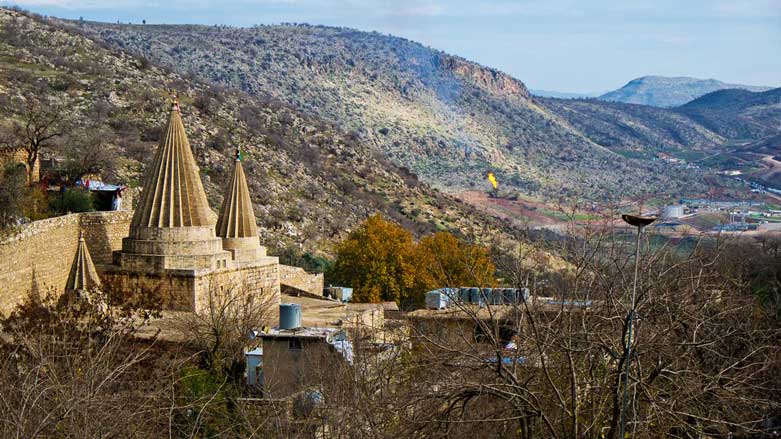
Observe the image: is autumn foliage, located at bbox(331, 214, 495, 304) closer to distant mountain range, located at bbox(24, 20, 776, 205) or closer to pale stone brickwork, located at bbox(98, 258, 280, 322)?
pale stone brickwork, located at bbox(98, 258, 280, 322)

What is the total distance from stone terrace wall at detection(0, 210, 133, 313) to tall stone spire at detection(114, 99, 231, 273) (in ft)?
3.54

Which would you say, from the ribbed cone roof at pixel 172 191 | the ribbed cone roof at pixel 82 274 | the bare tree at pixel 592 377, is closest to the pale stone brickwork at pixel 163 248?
the ribbed cone roof at pixel 172 191

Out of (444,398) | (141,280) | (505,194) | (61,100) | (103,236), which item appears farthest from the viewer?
(505,194)

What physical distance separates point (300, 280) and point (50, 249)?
7748 mm

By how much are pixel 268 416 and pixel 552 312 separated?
4.31m

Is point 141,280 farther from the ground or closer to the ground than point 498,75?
closer to the ground

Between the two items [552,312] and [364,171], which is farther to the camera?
[364,171]

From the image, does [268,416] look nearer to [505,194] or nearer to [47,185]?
[47,185]

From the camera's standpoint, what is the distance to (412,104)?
95750 mm

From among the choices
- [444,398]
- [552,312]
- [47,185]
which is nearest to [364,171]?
[47,185]

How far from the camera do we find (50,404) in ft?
35.1

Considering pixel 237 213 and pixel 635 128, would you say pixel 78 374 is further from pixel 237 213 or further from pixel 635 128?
pixel 635 128

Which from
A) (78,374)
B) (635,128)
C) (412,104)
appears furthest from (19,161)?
(635,128)

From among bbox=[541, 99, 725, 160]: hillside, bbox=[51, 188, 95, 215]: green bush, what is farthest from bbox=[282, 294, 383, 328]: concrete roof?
bbox=[541, 99, 725, 160]: hillside
